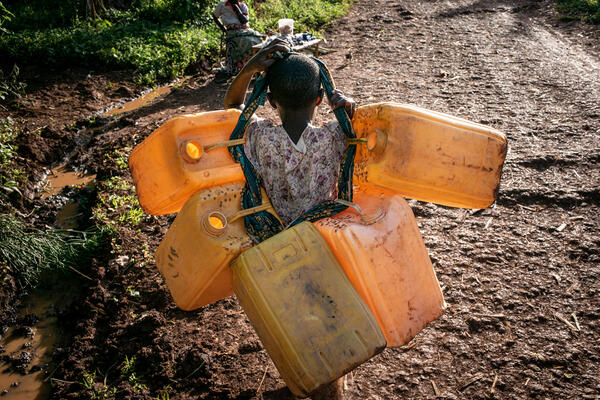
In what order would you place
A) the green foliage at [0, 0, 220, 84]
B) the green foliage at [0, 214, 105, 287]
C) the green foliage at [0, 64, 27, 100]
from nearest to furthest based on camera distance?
the green foliage at [0, 214, 105, 287]
the green foliage at [0, 64, 27, 100]
the green foliage at [0, 0, 220, 84]

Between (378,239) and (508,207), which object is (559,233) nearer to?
(508,207)

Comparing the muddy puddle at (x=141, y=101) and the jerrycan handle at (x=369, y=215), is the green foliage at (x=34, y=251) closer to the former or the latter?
the jerrycan handle at (x=369, y=215)

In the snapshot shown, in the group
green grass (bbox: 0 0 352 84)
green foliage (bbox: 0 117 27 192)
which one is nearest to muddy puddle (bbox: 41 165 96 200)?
green foliage (bbox: 0 117 27 192)

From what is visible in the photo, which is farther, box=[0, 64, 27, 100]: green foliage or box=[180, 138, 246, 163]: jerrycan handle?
box=[0, 64, 27, 100]: green foliage

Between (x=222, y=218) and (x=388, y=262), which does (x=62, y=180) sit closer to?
(x=222, y=218)

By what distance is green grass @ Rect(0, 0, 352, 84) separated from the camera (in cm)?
711

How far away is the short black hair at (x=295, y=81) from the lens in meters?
1.82

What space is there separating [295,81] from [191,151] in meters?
0.69

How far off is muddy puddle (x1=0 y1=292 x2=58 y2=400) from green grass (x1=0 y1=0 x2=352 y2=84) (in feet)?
15.0

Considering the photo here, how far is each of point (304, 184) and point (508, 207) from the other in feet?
7.91

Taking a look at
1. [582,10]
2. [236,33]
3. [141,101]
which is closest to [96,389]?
[141,101]

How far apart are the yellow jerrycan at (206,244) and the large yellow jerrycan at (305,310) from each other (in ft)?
0.76

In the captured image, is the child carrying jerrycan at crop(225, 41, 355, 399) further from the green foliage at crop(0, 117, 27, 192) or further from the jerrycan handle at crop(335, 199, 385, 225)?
the green foliage at crop(0, 117, 27, 192)

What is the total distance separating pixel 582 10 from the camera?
851 centimetres
